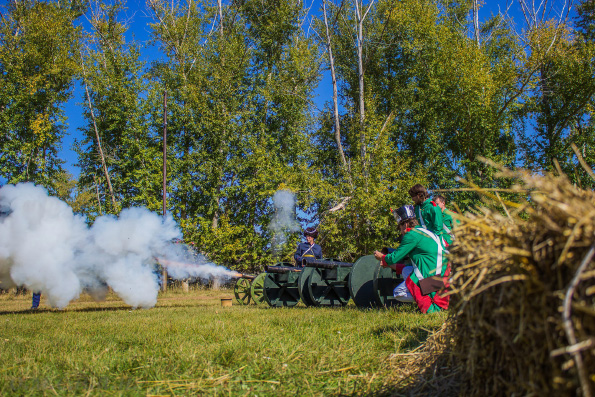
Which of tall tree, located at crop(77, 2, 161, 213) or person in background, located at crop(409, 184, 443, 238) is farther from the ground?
tall tree, located at crop(77, 2, 161, 213)

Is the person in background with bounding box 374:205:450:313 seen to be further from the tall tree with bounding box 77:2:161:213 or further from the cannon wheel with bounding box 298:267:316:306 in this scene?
the tall tree with bounding box 77:2:161:213

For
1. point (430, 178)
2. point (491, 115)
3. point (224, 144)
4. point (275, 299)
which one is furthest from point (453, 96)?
point (275, 299)

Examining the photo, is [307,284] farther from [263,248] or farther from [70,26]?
[70,26]

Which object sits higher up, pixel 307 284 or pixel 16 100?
pixel 16 100

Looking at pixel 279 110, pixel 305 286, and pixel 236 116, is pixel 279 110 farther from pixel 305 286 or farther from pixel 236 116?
pixel 305 286

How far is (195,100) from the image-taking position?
25875 millimetres

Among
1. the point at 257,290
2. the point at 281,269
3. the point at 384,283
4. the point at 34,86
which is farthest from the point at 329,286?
the point at 34,86

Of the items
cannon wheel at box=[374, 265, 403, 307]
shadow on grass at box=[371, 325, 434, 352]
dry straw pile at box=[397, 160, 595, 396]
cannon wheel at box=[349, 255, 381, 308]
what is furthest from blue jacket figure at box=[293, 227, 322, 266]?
dry straw pile at box=[397, 160, 595, 396]

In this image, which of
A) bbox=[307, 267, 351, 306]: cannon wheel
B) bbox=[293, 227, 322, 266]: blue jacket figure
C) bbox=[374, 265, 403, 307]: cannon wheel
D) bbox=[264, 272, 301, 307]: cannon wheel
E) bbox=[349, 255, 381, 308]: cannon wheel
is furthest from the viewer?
bbox=[293, 227, 322, 266]: blue jacket figure

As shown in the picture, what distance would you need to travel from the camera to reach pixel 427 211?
23.3ft

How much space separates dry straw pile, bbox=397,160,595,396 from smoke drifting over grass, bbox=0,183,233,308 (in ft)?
29.1

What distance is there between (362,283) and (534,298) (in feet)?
23.3

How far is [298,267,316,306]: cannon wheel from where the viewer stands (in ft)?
32.1

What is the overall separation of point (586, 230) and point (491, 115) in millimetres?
23655
